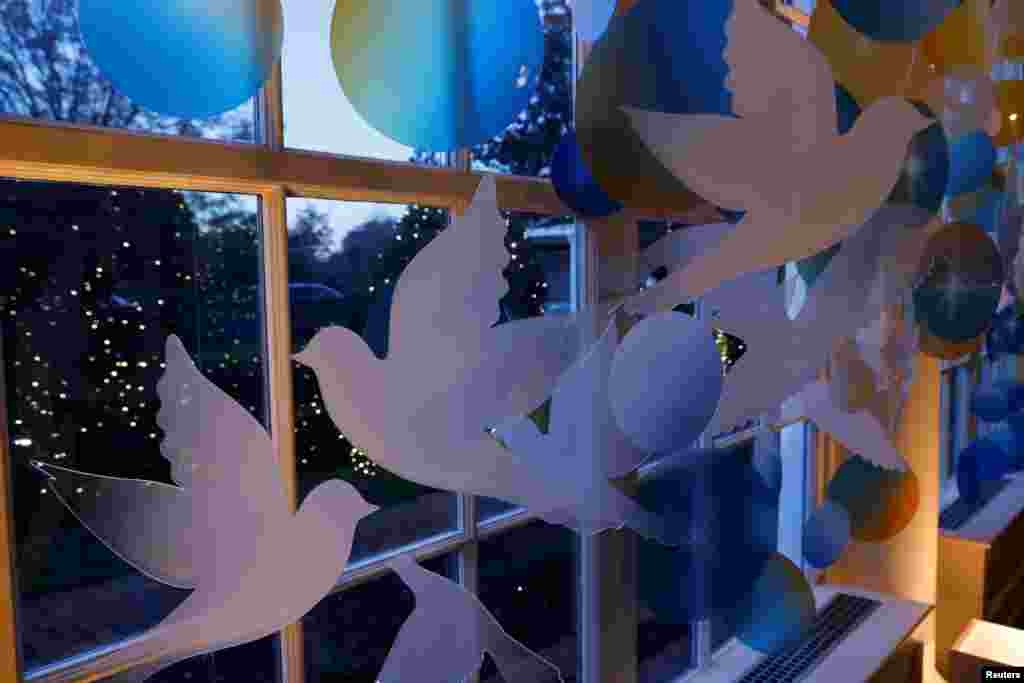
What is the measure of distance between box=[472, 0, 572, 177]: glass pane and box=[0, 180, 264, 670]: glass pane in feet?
1.09

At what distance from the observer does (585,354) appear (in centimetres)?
93

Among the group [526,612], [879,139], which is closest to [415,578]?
[526,612]

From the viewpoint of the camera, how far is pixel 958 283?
159 cm

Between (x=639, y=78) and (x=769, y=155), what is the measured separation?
0.24 metres

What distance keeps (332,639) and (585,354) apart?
17.0 inches

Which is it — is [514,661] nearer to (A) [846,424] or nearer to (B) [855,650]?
(A) [846,424]

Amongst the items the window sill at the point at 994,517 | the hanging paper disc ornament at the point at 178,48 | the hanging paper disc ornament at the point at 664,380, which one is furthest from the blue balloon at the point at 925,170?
the window sill at the point at 994,517

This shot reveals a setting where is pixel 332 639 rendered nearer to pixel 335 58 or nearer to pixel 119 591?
pixel 119 591

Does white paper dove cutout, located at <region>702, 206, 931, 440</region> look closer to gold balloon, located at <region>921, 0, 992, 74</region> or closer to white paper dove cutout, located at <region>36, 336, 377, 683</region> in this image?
gold balloon, located at <region>921, 0, 992, 74</region>

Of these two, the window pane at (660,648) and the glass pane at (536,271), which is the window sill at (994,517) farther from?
the glass pane at (536,271)

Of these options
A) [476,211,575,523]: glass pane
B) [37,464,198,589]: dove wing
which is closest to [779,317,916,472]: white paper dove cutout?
[476,211,575,523]: glass pane

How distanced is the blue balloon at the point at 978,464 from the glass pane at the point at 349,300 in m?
2.00

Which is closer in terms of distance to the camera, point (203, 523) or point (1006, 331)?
point (203, 523)

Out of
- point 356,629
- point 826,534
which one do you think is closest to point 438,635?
point 356,629
